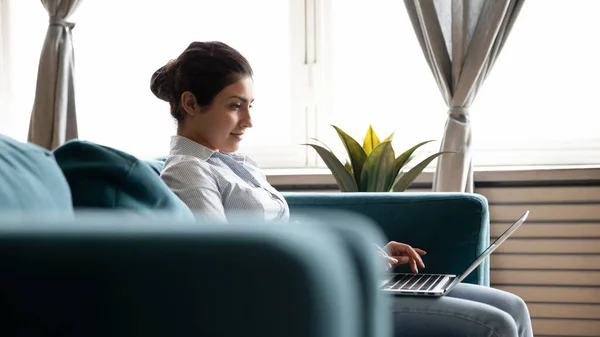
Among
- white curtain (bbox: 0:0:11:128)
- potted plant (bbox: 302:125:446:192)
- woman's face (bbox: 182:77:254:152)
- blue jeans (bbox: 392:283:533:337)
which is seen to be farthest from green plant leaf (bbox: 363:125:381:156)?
white curtain (bbox: 0:0:11:128)

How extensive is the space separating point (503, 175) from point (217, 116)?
1.63 meters

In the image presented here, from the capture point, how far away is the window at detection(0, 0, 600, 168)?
3.33m

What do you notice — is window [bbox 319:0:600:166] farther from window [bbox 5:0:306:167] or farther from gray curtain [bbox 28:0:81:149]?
gray curtain [bbox 28:0:81:149]

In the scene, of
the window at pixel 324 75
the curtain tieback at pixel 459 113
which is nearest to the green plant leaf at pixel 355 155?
the curtain tieback at pixel 459 113

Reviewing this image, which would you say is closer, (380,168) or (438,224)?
(438,224)

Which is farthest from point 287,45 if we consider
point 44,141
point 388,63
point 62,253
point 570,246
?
point 62,253

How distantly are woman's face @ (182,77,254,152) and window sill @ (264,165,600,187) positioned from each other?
4.83 ft

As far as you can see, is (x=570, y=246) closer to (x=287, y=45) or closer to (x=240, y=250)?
(x=287, y=45)

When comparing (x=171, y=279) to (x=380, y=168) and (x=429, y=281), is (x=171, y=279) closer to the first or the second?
(x=429, y=281)

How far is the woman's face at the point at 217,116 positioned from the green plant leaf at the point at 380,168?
0.93 m

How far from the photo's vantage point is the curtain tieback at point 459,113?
311cm

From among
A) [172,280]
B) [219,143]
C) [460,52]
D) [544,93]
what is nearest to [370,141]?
[460,52]

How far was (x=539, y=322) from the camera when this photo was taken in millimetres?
3086

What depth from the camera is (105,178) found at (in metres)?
0.95
